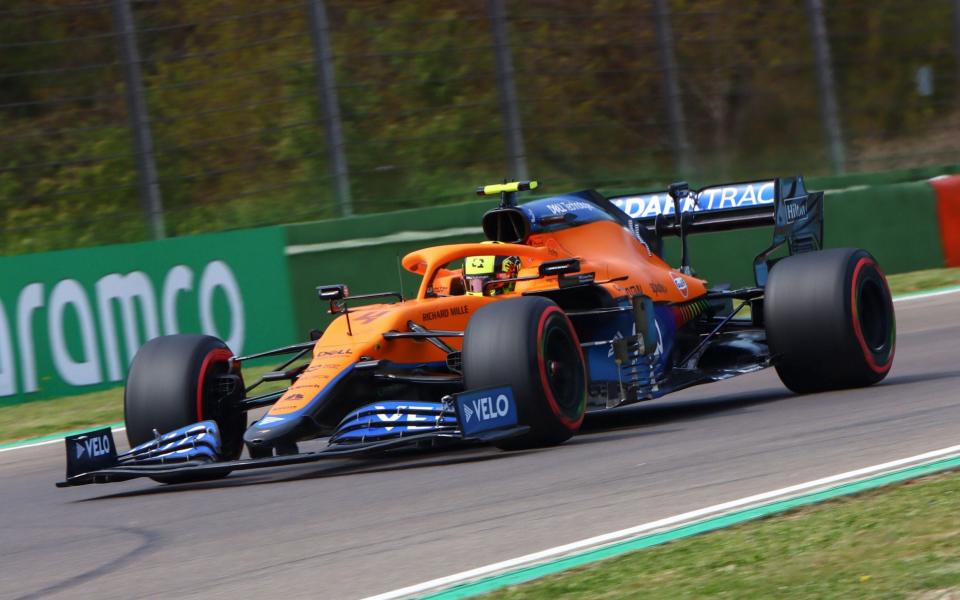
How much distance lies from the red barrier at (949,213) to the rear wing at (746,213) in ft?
20.5

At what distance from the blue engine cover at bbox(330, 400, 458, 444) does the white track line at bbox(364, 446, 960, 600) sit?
1913 millimetres

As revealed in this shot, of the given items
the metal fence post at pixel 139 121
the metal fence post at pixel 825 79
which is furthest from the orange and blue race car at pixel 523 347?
the metal fence post at pixel 825 79

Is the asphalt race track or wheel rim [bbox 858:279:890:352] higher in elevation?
wheel rim [bbox 858:279:890:352]

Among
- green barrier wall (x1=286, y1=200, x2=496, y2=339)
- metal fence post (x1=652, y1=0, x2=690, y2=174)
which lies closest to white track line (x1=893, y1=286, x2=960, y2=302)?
metal fence post (x1=652, y1=0, x2=690, y2=174)

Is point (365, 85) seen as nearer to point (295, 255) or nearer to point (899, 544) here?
point (295, 255)

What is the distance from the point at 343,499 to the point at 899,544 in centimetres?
281

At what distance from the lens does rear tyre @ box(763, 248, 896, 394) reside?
28.2 feet

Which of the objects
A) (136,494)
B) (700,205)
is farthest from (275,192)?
(136,494)

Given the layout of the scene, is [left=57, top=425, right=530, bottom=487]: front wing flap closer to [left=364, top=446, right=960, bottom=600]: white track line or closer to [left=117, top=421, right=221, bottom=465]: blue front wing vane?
[left=117, top=421, right=221, bottom=465]: blue front wing vane

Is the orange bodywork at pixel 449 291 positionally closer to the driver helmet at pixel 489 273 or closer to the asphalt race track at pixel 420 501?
the driver helmet at pixel 489 273

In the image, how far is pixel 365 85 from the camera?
1434cm

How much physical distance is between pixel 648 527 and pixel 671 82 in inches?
430

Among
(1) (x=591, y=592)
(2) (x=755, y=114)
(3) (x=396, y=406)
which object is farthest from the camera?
(2) (x=755, y=114)

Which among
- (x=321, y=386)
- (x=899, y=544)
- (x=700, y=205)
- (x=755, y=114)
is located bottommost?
(x=899, y=544)
